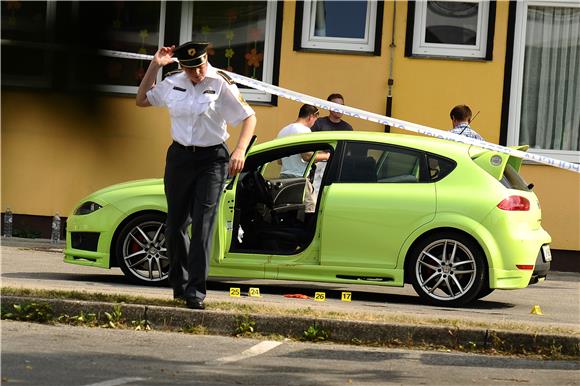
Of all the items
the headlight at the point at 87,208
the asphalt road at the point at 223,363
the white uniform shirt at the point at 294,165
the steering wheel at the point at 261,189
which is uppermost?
the white uniform shirt at the point at 294,165

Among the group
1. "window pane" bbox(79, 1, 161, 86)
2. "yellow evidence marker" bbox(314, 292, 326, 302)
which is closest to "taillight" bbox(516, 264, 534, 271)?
"yellow evidence marker" bbox(314, 292, 326, 302)

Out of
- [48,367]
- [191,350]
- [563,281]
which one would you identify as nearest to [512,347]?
[191,350]

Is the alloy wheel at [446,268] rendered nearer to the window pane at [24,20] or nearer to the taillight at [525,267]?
the taillight at [525,267]

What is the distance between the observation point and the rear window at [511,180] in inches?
407

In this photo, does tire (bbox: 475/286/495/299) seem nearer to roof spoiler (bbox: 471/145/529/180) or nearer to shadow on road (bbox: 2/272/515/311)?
shadow on road (bbox: 2/272/515/311)

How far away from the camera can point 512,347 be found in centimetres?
789

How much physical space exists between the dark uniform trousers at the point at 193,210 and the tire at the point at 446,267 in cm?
241

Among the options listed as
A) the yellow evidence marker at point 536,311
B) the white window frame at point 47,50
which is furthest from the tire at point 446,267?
the white window frame at point 47,50

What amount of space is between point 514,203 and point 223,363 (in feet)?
13.6

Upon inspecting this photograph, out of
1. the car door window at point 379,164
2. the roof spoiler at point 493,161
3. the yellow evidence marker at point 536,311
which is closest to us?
the yellow evidence marker at point 536,311

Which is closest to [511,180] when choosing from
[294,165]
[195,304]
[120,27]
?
[294,165]

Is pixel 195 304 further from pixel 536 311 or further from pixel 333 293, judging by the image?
pixel 536 311

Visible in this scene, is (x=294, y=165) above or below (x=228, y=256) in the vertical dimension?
above

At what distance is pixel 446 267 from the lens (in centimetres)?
1021
